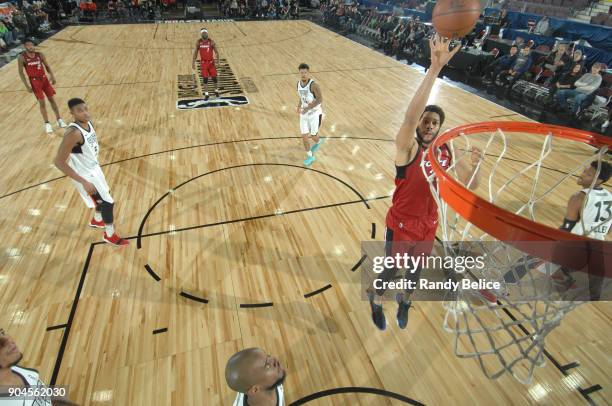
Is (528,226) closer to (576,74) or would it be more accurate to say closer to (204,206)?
(204,206)

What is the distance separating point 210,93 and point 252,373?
30.1 feet

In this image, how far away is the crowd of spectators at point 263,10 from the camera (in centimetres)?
2362

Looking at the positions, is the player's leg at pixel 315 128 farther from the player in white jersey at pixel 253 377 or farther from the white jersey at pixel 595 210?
the player in white jersey at pixel 253 377

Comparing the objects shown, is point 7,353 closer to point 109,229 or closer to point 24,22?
point 109,229

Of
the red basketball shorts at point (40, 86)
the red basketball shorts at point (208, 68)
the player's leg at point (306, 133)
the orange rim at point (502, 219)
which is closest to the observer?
the orange rim at point (502, 219)

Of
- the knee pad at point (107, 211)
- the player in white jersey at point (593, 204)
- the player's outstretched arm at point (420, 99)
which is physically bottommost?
the knee pad at point (107, 211)

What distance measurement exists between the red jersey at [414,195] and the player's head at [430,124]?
10cm

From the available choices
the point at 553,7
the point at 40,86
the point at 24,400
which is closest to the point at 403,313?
the point at 24,400

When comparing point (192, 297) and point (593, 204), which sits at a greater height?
point (593, 204)

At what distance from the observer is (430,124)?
2736mm

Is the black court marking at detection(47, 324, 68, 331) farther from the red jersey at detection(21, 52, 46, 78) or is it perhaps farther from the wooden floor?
the red jersey at detection(21, 52, 46, 78)

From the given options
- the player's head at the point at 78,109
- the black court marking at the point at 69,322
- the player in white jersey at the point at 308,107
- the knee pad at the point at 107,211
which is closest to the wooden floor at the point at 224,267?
the black court marking at the point at 69,322

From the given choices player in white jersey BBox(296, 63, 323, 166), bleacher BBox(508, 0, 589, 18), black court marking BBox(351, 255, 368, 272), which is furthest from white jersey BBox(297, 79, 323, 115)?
bleacher BBox(508, 0, 589, 18)

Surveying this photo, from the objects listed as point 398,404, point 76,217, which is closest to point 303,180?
point 76,217
